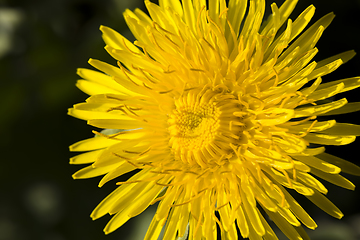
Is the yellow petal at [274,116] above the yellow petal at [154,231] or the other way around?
above

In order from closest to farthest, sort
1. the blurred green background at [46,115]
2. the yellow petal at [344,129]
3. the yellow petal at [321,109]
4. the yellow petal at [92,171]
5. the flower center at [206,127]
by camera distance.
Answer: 1. the yellow petal at [321,109]
2. the yellow petal at [344,129]
3. the flower center at [206,127]
4. the yellow petal at [92,171]
5. the blurred green background at [46,115]

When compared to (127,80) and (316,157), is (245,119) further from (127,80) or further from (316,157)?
(127,80)

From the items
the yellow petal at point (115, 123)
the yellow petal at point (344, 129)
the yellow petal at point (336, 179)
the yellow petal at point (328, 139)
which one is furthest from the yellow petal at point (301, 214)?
the yellow petal at point (115, 123)

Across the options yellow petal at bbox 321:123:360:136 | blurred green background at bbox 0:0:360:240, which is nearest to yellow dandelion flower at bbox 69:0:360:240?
yellow petal at bbox 321:123:360:136

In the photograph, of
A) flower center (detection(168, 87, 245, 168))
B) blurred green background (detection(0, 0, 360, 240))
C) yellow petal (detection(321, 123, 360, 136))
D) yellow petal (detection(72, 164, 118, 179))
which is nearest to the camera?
yellow petal (detection(321, 123, 360, 136))

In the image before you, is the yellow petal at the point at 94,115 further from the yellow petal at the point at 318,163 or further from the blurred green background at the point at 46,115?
the yellow petal at the point at 318,163

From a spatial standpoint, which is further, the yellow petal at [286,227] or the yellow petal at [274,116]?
the yellow petal at [286,227]

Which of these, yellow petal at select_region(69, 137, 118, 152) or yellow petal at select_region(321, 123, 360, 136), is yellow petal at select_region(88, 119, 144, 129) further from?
yellow petal at select_region(321, 123, 360, 136)
